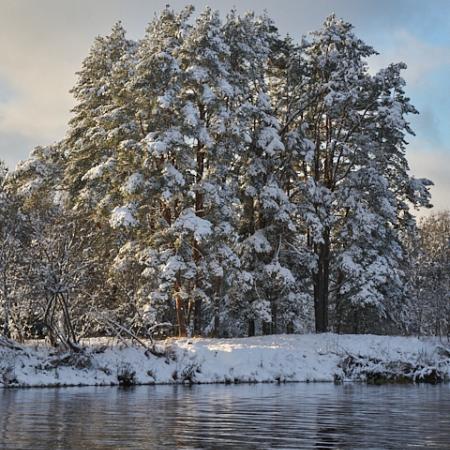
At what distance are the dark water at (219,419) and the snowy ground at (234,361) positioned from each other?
2204mm

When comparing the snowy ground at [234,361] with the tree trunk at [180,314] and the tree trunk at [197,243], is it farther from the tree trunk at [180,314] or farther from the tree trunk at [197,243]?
the tree trunk at [197,243]

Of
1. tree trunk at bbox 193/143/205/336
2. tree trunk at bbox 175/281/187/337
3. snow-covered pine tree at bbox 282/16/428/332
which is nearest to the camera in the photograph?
tree trunk at bbox 175/281/187/337

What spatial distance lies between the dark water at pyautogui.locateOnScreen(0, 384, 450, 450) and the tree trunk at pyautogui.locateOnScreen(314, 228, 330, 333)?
54.6ft

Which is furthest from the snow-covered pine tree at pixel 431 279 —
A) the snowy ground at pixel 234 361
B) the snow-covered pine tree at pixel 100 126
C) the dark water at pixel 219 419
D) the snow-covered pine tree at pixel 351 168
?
the dark water at pixel 219 419

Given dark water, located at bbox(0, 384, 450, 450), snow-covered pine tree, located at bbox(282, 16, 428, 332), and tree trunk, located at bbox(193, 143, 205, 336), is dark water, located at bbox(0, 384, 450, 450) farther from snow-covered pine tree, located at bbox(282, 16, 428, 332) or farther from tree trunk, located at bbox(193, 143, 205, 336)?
snow-covered pine tree, located at bbox(282, 16, 428, 332)

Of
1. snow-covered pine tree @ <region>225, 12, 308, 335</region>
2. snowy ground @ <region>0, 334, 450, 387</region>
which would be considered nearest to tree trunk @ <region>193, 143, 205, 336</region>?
snow-covered pine tree @ <region>225, 12, 308, 335</region>

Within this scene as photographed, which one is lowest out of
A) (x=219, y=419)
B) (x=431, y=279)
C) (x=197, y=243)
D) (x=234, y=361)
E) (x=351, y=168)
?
(x=219, y=419)

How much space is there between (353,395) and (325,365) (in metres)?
7.97

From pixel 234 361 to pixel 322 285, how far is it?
41.4 feet

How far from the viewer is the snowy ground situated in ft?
77.9

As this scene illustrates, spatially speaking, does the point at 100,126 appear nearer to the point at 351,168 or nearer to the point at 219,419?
the point at 351,168

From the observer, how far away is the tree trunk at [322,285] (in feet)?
127

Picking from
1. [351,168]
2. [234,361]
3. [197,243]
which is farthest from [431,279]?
[234,361]

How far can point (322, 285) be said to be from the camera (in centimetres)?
3900
